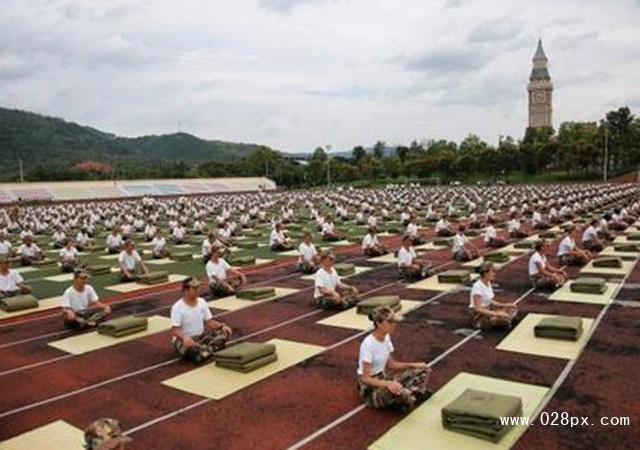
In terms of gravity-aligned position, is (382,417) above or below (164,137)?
below

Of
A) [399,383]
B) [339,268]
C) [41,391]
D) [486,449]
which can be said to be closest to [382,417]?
[399,383]

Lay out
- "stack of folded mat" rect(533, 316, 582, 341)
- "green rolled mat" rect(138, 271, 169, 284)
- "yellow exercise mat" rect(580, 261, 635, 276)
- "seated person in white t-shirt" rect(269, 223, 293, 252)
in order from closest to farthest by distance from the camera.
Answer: "stack of folded mat" rect(533, 316, 582, 341), "yellow exercise mat" rect(580, 261, 635, 276), "green rolled mat" rect(138, 271, 169, 284), "seated person in white t-shirt" rect(269, 223, 293, 252)

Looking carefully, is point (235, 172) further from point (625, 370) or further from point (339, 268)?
point (625, 370)

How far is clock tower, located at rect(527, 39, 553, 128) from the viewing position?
166625mm

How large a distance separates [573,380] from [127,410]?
18.9 feet

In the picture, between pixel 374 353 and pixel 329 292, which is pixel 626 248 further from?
pixel 374 353

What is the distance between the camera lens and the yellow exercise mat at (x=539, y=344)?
28.5 feet

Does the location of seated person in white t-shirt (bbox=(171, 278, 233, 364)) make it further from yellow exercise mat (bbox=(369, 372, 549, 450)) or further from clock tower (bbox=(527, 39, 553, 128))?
clock tower (bbox=(527, 39, 553, 128))

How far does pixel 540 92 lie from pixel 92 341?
17547 cm

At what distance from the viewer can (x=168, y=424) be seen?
6.81 meters

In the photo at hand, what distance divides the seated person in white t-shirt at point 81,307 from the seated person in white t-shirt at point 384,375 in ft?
20.3

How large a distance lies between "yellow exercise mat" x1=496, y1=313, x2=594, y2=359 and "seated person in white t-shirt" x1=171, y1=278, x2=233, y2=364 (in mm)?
4426

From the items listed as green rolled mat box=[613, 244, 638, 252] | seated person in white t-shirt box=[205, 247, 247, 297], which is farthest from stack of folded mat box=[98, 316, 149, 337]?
green rolled mat box=[613, 244, 638, 252]

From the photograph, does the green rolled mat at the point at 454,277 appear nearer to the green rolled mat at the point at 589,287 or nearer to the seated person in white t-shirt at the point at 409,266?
the seated person in white t-shirt at the point at 409,266
